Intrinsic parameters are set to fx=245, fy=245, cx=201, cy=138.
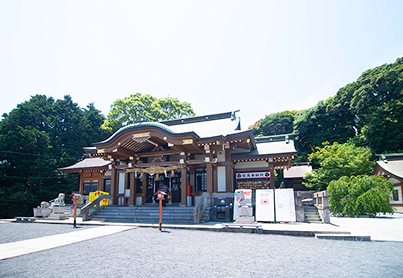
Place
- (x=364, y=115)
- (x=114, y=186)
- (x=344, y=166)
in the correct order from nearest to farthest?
1. (x=114, y=186)
2. (x=344, y=166)
3. (x=364, y=115)

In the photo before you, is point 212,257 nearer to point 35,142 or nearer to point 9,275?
point 9,275

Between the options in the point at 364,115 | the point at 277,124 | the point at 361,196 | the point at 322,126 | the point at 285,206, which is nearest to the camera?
the point at 285,206

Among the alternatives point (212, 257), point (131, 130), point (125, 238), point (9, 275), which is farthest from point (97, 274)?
point (131, 130)

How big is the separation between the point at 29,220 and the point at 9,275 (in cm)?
1208

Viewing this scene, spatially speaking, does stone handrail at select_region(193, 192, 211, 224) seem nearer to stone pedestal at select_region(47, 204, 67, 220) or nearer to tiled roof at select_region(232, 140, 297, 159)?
tiled roof at select_region(232, 140, 297, 159)

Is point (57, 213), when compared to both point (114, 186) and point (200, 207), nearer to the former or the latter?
point (114, 186)

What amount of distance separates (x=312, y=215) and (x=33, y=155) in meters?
28.0

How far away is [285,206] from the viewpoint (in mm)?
11281

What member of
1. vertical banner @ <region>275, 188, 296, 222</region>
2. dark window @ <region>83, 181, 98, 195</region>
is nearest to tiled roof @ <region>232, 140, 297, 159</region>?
vertical banner @ <region>275, 188, 296, 222</region>

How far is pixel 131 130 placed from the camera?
14.3 meters

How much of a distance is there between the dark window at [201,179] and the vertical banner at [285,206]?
4.95 metres

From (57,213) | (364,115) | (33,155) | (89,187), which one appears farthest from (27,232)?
(364,115)

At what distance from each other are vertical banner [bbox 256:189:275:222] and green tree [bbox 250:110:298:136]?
111 ft

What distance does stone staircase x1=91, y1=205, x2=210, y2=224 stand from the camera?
1220 cm
